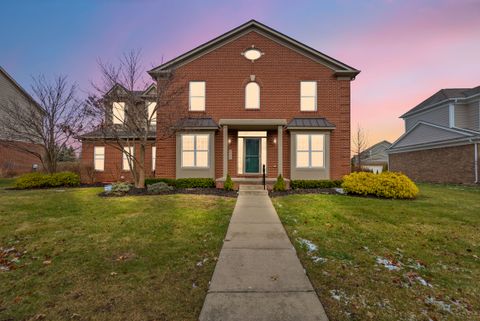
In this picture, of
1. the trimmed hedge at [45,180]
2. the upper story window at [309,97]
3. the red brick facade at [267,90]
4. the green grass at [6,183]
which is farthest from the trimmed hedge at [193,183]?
the green grass at [6,183]

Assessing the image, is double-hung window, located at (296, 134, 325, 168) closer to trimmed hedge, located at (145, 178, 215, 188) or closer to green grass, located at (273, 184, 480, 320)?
trimmed hedge, located at (145, 178, 215, 188)

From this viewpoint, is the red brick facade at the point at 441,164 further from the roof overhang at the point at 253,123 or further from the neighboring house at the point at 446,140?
the roof overhang at the point at 253,123

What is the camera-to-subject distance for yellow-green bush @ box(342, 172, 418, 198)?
10375 millimetres

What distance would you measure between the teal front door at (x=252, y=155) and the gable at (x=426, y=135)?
1625cm

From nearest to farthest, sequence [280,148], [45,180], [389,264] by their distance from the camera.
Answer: [389,264] → [280,148] → [45,180]

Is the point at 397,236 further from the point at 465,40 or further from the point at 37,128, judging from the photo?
the point at 37,128

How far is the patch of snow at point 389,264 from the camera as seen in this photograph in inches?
168

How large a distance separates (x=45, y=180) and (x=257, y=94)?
13.7 m

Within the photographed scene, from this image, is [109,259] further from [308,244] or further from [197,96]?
[197,96]

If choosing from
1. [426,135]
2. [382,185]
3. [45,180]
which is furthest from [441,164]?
[45,180]

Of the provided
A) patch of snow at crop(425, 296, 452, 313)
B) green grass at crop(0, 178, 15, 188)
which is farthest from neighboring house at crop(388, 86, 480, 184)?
green grass at crop(0, 178, 15, 188)

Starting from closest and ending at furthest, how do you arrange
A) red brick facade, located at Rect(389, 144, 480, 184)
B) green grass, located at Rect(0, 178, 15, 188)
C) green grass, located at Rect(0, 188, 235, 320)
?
green grass, located at Rect(0, 188, 235, 320), green grass, located at Rect(0, 178, 15, 188), red brick facade, located at Rect(389, 144, 480, 184)

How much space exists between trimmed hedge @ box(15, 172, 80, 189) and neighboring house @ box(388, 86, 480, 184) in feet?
90.3

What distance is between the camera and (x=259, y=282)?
375 cm
